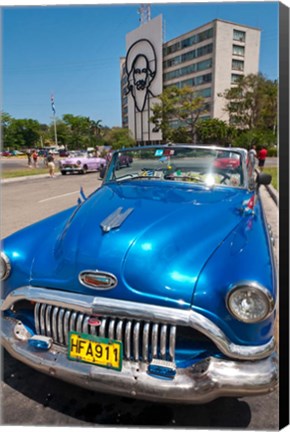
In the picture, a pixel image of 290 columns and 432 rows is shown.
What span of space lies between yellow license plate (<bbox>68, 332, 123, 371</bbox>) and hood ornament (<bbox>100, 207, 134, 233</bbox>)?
668mm

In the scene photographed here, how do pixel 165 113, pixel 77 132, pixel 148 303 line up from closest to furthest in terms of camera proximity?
pixel 148 303, pixel 165 113, pixel 77 132

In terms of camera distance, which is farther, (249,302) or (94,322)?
(94,322)

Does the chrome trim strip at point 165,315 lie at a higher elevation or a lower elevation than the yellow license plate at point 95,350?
higher

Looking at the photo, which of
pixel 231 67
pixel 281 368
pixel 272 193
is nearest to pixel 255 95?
pixel 231 67

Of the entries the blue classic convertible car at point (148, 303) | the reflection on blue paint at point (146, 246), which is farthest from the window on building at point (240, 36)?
the reflection on blue paint at point (146, 246)

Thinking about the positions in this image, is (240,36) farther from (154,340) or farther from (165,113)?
(154,340)

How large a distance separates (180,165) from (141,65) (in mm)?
16111

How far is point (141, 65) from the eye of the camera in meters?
17.4

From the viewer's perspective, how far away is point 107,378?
5.59ft

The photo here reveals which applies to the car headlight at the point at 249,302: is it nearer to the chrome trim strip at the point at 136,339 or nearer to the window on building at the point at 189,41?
the chrome trim strip at the point at 136,339

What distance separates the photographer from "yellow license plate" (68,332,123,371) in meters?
1.74

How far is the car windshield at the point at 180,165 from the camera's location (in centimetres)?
306

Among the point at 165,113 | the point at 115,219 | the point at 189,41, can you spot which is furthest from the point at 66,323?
the point at 189,41

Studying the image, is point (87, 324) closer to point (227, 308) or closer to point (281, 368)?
point (227, 308)
